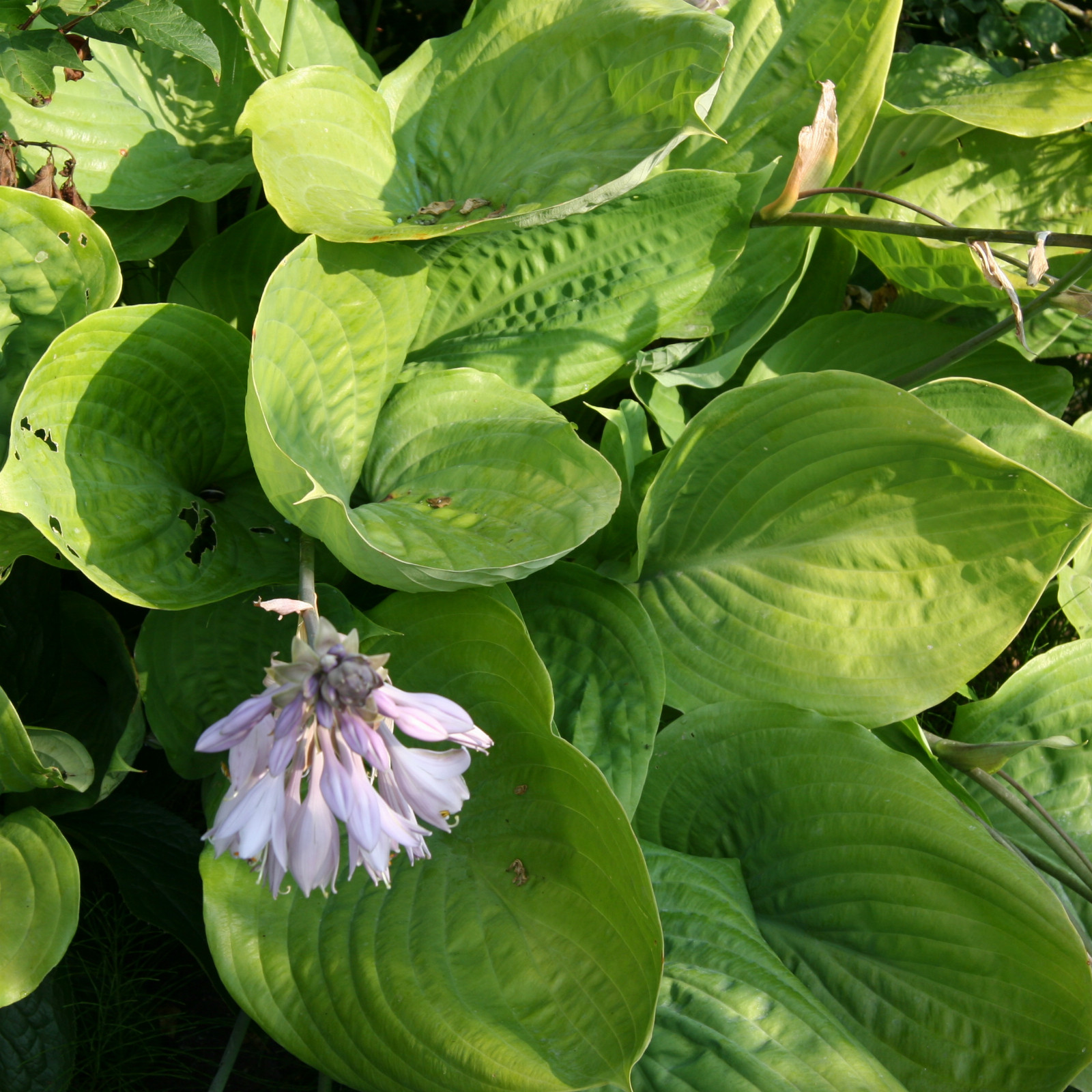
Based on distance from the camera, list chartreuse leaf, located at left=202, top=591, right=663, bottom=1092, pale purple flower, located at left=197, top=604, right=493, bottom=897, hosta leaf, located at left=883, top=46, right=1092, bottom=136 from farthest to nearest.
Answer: hosta leaf, located at left=883, top=46, right=1092, bottom=136, chartreuse leaf, located at left=202, top=591, right=663, bottom=1092, pale purple flower, located at left=197, top=604, right=493, bottom=897

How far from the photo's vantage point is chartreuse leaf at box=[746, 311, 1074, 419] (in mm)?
1543

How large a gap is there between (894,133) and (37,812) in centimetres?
171

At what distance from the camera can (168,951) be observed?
4.79 ft

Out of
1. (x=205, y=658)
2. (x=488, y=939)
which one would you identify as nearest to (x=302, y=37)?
(x=205, y=658)

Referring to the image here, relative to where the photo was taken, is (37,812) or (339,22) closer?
(37,812)

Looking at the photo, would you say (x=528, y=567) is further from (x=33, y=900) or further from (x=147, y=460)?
(x=33, y=900)

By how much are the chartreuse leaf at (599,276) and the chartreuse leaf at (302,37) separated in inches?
15.6

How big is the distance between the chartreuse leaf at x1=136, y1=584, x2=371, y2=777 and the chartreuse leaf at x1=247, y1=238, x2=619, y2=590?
17 centimetres

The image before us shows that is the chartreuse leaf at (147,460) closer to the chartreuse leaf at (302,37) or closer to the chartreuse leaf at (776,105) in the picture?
the chartreuse leaf at (302,37)

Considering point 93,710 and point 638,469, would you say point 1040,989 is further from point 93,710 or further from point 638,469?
point 93,710

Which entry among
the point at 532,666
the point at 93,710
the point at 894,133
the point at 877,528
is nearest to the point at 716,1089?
the point at 532,666

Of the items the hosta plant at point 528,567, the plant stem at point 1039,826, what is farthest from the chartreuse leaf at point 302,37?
the plant stem at point 1039,826

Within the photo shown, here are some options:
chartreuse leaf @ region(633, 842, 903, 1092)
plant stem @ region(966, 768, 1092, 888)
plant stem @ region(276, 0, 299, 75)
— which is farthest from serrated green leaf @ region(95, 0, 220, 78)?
plant stem @ region(966, 768, 1092, 888)

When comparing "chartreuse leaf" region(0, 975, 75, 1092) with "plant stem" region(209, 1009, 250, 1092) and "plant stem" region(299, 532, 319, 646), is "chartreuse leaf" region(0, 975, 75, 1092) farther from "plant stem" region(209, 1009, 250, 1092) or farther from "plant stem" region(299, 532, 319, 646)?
"plant stem" region(299, 532, 319, 646)
